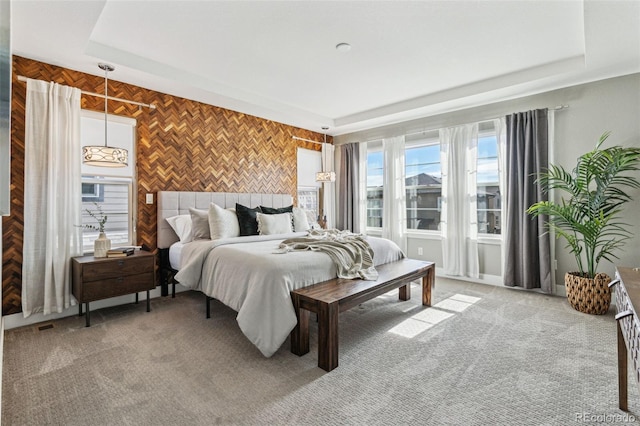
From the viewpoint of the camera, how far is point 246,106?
4.57 meters

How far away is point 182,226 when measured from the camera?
3900 mm

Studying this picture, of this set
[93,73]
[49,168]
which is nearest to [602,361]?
[49,168]

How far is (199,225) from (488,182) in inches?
160

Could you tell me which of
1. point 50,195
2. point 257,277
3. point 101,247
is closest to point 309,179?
point 101,247

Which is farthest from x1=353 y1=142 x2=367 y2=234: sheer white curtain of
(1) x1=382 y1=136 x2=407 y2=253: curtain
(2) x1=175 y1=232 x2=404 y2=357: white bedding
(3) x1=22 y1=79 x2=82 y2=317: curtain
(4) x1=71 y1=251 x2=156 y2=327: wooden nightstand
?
(3) x1=22 y1=79 x2=82 y2=317: curtain

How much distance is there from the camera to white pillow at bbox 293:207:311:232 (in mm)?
4539

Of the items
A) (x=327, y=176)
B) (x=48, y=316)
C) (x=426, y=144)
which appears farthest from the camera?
(x=327, y=176)

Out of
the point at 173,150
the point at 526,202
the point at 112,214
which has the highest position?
the point at 173,150

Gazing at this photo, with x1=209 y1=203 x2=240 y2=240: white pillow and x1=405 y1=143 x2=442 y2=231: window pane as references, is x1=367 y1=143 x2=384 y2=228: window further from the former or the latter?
x1=209 y1=203 x2=240 y2=240: white pillow

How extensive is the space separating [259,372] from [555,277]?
3868 millimetres

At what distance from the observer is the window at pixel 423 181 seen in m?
5.19

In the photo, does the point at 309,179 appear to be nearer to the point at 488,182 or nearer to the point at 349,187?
the point at 349,187

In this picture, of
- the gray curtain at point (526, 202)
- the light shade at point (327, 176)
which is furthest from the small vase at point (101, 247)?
the gray curtain at point (526, 202)

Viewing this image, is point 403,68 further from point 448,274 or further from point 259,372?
point 259,372
